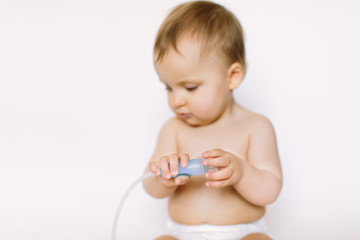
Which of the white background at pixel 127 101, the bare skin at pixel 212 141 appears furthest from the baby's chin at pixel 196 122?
the white background at pixel 127 101

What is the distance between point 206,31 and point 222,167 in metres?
0.38

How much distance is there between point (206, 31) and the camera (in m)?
1.28

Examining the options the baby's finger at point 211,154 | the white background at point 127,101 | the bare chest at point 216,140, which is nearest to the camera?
the baby's finger at point 211,154

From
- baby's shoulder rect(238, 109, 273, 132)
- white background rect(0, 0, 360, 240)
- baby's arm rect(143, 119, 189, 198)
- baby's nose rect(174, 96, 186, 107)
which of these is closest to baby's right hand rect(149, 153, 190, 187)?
baby's arm rect(143, 119, 189, 198)

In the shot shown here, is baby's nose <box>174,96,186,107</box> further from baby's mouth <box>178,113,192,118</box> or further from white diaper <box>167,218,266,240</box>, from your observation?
white diaper <box>167,218,266,240</box>

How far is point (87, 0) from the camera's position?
2.10m

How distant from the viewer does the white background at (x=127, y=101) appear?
187cm

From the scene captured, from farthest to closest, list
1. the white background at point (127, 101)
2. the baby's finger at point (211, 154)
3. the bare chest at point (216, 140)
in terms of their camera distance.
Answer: the white background at point (127, 101), the bare chest at point (216, 140), the baby's finger at point (211, 154)

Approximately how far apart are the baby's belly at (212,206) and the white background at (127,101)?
0.46 metres

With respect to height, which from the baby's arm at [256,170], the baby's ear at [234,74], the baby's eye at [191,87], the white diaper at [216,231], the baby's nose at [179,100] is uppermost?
the baby's ear at [234,74]

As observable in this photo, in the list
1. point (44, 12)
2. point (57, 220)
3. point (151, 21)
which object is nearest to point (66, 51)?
point (44, 12)

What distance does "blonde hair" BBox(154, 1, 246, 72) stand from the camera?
4.18 ft

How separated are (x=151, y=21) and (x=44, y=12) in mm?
473

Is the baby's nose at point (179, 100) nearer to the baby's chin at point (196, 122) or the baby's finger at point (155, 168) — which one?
the baby's chin at point (196, 122)
